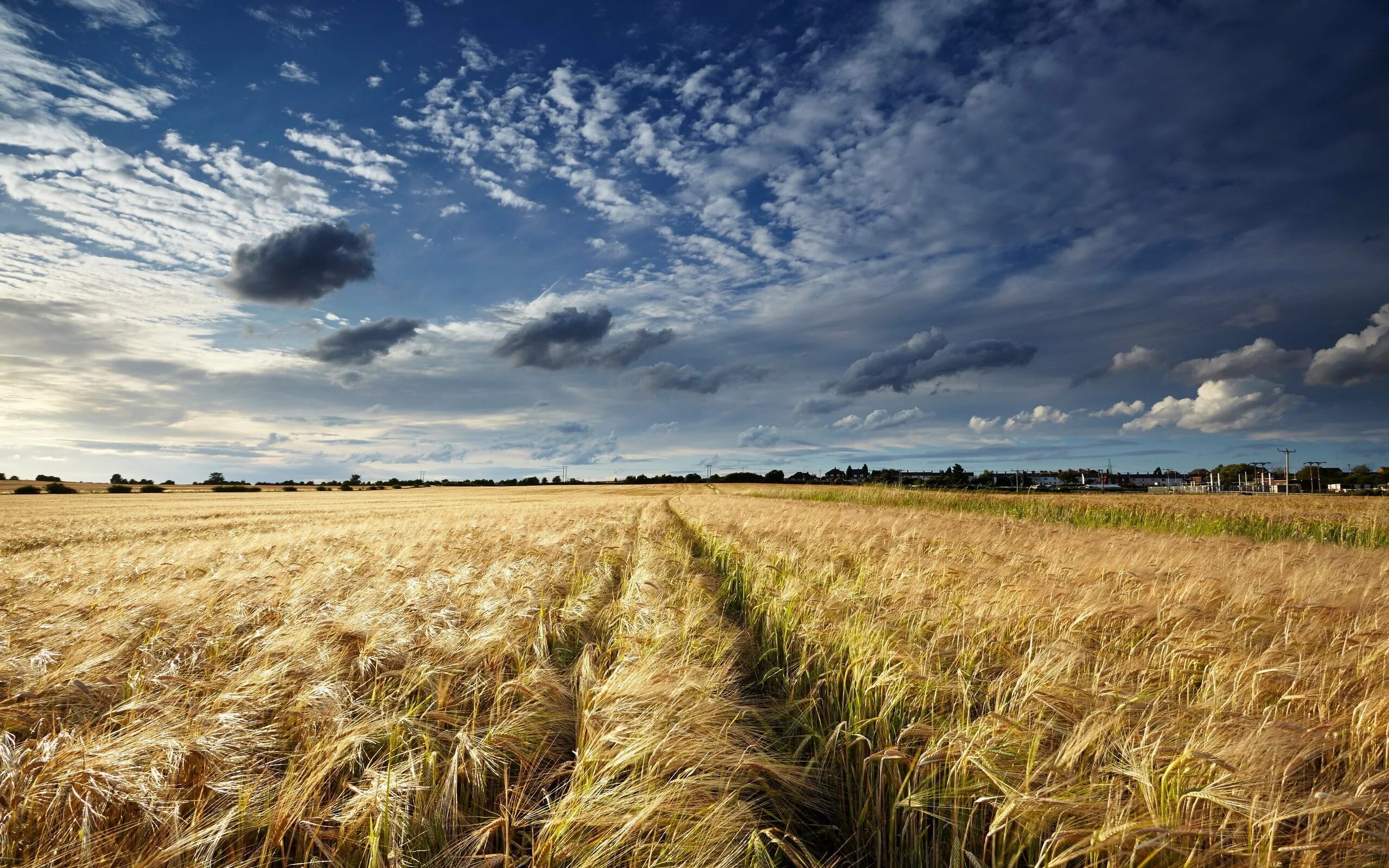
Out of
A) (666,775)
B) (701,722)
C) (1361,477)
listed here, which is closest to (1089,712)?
(701,722)

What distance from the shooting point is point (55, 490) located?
75.6 m

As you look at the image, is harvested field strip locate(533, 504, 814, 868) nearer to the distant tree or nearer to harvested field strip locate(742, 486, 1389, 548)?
harvested field strip locate(742, 486, 1389, 548)

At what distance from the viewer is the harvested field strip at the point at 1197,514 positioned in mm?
Answer: 15734

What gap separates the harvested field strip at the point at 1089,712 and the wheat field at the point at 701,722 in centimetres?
2

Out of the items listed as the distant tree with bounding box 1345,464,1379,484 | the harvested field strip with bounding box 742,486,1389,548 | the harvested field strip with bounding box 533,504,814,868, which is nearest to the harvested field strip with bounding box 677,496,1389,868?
the harvested field strip with bounding box 533,504,814,868

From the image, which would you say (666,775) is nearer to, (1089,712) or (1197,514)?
(1089,712)

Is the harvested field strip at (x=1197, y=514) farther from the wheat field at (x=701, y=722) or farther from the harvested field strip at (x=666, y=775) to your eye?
the harvested field strip at (x=666, y=775)

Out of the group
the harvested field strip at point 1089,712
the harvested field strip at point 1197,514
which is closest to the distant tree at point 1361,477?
the harvested field strip at point 1197,514

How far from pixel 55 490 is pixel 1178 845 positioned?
11140 centimetres

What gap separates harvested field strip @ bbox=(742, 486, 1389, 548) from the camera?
1573 centimetres

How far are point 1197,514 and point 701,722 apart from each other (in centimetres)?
2400

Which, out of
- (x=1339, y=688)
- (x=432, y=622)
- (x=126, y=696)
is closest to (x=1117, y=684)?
(x=1339, y=688)

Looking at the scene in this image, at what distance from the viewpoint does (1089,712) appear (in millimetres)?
2656

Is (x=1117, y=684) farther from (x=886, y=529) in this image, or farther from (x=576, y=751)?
(x=886, y=529)
